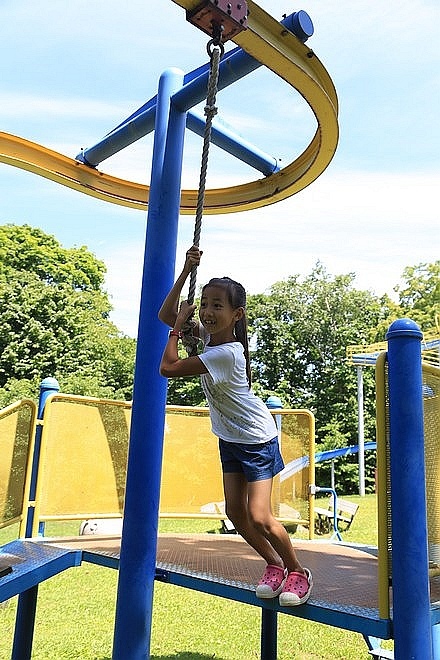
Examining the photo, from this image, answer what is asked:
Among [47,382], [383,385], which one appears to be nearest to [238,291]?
[383,385]

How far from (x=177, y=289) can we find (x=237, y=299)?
10.6 inches

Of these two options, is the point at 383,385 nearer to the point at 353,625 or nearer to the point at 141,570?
the point at 353,625

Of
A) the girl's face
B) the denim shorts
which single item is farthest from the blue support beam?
the denim shorts

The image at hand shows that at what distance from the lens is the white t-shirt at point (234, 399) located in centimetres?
247

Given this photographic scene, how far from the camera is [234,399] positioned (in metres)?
2.51

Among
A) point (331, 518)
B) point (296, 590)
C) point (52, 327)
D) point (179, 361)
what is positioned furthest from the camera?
point (52, 327)

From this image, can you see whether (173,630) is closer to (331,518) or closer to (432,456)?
(432,456)

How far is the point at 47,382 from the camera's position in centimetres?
449

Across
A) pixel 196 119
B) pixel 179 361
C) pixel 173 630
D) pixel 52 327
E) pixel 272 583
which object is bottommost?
pixel 173 630

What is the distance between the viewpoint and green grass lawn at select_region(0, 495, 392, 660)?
4672 millimetres

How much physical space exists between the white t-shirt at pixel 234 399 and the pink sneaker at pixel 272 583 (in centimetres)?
53

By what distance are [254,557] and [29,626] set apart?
1484mm

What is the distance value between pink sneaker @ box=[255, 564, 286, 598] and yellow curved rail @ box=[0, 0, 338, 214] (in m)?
2.30

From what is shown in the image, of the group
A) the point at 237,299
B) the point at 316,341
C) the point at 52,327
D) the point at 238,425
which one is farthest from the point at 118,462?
the point at 316,341
